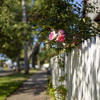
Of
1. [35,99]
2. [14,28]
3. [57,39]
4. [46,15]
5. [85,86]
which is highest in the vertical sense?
[14,28]

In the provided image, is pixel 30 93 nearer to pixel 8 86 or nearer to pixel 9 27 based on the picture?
pixel 8 86

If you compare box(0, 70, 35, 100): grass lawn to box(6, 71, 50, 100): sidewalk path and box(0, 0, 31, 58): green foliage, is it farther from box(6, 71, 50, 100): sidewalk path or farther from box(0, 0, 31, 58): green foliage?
box(0, 0, 31, 58): green foliage

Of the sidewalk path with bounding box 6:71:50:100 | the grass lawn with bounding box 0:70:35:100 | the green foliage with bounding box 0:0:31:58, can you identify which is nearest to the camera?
the sidewalk path with bounding box 6:71:50:100

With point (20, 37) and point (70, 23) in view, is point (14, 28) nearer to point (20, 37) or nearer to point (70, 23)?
point (20, 37)

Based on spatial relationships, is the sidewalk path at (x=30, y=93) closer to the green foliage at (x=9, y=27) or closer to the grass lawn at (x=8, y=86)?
the grass lawn at (x=8, y=86)

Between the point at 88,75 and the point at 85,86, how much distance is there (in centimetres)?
25

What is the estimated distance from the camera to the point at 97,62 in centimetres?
226

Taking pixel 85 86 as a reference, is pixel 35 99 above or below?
below

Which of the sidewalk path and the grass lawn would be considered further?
the grass lawn

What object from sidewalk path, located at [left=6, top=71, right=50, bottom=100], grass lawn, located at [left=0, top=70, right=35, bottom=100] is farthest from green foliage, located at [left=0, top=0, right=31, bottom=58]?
sidewalk path, located at [left=6, top=71, right=50, bottom=100]

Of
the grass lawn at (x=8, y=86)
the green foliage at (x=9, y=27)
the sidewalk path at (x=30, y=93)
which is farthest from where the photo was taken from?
the green foliage at (x=9, y=27)

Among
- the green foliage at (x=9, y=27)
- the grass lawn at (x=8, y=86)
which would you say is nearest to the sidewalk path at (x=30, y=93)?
the grass lawn at (x=8, y=86)

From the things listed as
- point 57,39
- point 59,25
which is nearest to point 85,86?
point 57,39

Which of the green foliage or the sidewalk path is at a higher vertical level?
the green foliage
